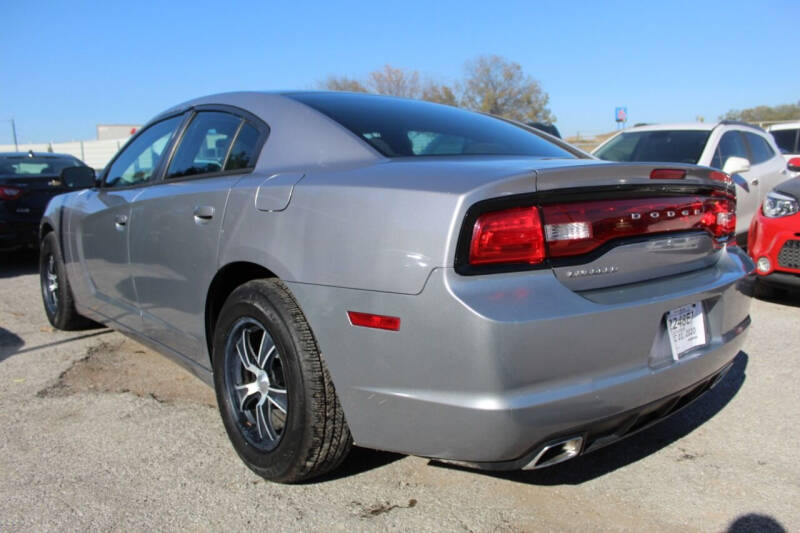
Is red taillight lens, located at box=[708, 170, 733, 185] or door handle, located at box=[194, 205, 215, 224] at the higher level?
red taillight lens, located at box=[708, 170, 733, 185]

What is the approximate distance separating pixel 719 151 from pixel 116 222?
5902 millimetres

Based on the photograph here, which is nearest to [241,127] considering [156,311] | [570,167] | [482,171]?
[156,311]

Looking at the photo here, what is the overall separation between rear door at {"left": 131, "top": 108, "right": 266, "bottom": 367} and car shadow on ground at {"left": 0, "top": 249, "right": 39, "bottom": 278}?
209 inches

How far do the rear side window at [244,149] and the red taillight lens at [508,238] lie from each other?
4.04 feet

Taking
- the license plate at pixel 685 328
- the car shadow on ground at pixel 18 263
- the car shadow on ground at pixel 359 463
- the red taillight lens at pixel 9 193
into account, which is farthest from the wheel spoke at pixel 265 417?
the red taillight lens at pixel 9 193

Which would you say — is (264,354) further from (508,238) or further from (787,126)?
(787,126)

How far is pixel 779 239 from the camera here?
5074 millimetres

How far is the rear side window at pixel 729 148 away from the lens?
683 cm

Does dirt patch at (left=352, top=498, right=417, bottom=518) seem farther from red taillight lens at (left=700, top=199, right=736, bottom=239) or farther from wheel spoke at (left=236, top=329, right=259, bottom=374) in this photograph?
red taillight lens at (left=700, top=199, right=736, bottom=239)

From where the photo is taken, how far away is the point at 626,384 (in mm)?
2055

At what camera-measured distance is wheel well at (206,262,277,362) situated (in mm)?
2637

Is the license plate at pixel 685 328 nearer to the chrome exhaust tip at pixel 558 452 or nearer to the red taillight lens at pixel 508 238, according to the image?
the chrome exhaust tip at pixel 558 452

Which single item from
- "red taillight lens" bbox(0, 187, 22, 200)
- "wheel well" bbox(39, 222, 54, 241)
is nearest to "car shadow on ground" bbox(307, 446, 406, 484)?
"wheel well" bbox(39, 222, 54, 241)

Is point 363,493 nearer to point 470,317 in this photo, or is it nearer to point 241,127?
point 470,317
